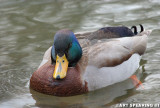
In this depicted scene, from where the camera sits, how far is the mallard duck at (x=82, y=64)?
6.32m

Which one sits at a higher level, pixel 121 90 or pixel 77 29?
pixel 77 29

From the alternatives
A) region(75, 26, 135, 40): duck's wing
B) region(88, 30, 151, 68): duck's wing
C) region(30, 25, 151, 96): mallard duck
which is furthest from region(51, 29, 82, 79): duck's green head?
region(75, 26, 135, 40): duck's wing

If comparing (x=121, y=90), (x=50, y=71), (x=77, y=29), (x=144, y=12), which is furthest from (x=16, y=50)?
(x=144, y=12)

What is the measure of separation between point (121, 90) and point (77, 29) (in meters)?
2.91

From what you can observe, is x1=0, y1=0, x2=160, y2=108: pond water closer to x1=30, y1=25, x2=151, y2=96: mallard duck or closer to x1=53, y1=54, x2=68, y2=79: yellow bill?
x1=30, y1=25, x2=151, y2=96: mallard duck

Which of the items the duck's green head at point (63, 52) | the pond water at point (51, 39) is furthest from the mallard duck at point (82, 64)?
the pond water at point (51, 39)

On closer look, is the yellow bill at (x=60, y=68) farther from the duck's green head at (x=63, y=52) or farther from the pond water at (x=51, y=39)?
the pond water at (x=51, y=39)

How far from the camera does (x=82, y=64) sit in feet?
21.6

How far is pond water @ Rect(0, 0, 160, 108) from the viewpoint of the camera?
638cm

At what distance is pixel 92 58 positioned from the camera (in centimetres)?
664

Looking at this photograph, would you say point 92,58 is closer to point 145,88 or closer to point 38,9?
point 145,88

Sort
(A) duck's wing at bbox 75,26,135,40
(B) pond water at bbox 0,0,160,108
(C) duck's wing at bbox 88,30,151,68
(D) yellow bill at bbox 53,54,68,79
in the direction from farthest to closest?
(A) duck's wing at bbox 75,26,135,40
(C) duck's wing at bbox 88,30,151,68
(B) pond water at bbox 0,0,160,108
(D) yellow bill at bbox 53,54,68,79

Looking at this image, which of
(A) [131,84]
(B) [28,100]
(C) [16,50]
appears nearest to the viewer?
(B) [28,100]

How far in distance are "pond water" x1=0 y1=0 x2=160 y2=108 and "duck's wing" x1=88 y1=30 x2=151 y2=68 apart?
1.30ft
